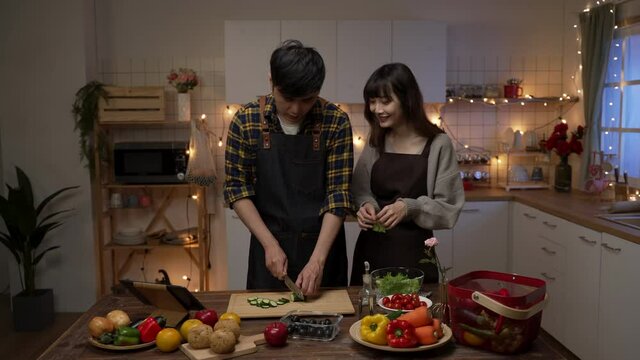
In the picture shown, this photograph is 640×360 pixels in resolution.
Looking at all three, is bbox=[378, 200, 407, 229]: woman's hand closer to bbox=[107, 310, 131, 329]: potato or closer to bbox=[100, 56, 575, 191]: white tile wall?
bbox=[107, 310, 131, 329]: potato

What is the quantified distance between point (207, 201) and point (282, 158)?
249 centimetres

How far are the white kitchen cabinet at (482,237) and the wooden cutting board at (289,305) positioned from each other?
7.74 ft

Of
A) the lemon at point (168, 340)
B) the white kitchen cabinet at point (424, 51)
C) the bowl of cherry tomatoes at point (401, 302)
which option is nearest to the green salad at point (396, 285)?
the bowl of cherry tomatoes at point (401, 302)

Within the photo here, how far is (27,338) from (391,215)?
2.97 meters

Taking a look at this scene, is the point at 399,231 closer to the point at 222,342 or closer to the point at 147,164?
the point at 222,342

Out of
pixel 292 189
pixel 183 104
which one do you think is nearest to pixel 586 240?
pixel 292 189

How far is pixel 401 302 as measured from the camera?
1.81 metres

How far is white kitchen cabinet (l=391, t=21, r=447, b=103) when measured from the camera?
4402mm

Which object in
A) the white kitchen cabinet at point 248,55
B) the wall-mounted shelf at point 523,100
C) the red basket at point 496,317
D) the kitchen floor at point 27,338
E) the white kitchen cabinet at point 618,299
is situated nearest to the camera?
the red basket at point 496,317

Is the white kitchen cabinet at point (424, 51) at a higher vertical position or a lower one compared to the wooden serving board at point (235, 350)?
higher

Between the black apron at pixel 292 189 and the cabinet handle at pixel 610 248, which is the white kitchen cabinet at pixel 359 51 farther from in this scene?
the black apron at pixel 292 189

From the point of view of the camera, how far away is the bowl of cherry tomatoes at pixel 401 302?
1795mm

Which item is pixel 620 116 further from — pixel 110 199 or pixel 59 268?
pixel 59 268

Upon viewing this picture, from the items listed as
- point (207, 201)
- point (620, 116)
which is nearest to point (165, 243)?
point (207, 201)
